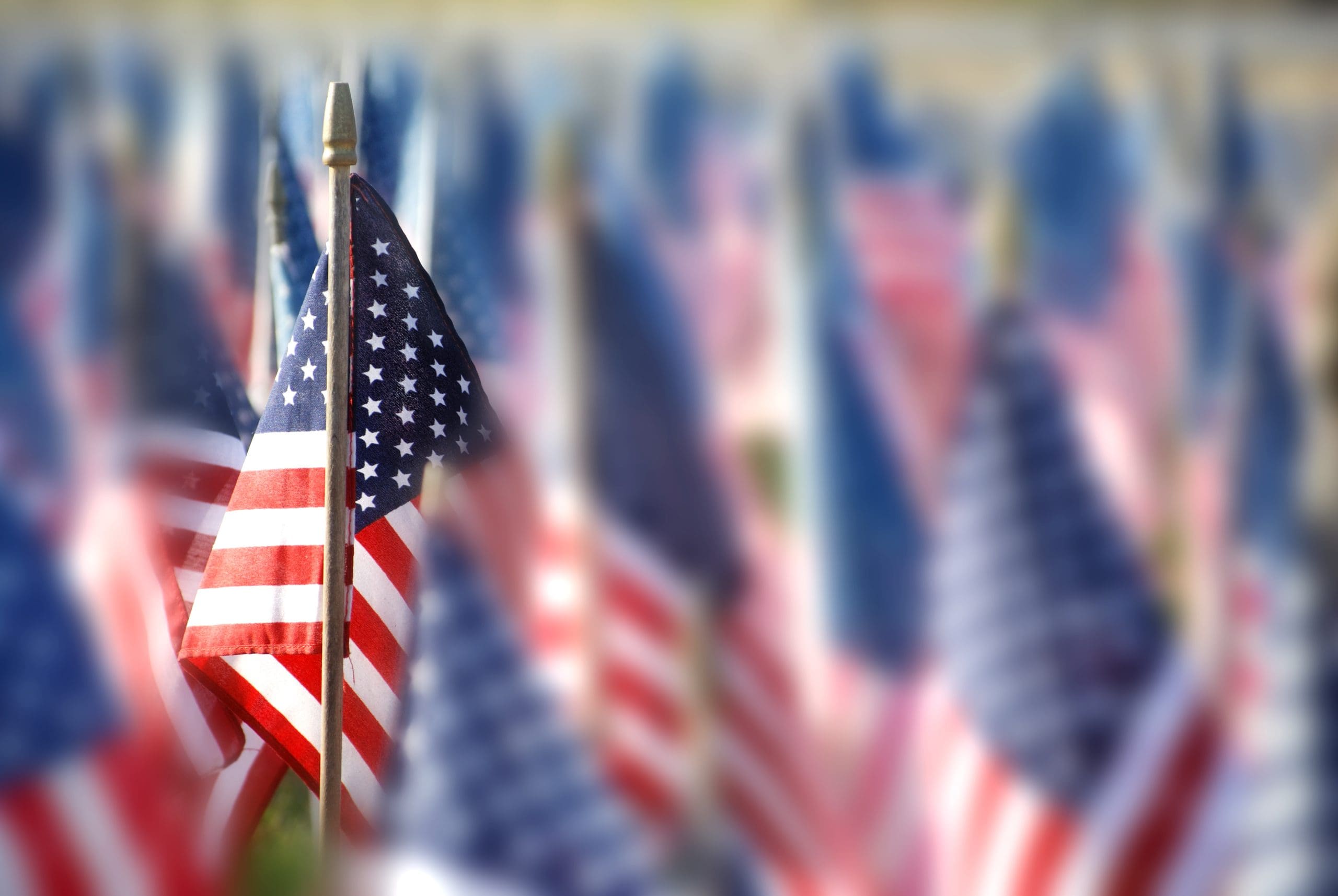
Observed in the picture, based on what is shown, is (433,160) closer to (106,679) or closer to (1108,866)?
(106,679)

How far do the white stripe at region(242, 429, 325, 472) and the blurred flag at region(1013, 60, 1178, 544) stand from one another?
10.0ft

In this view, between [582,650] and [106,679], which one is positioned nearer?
[582,650]

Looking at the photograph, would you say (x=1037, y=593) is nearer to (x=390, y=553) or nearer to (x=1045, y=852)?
(x=1045, y=852)

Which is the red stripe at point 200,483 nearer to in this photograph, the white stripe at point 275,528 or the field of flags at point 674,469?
the field of flags at point 674,469

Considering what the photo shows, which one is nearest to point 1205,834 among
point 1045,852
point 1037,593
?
point 1045,852

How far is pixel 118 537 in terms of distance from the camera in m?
4.91

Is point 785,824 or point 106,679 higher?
point 106,679

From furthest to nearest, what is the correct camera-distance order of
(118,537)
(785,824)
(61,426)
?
(61,426), (118,537), (785,824)

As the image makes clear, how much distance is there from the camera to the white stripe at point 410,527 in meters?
3.87

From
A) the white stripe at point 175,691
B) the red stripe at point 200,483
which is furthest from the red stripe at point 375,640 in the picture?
the red stripe at point 200,483

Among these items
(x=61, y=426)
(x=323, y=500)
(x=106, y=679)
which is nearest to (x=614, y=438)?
(x=323, y=500)

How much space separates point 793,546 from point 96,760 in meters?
2.47

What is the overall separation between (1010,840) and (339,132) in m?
2.39

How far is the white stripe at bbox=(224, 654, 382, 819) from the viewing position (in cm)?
389
